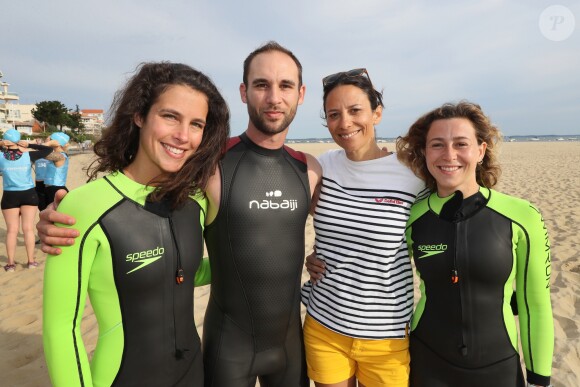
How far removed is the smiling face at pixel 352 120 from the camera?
2.34 m

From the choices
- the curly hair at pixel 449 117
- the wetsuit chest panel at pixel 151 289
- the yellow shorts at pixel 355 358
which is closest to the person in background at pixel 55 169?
the wetsuit chest panel at pixel 151 289

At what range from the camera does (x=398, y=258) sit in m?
2.25

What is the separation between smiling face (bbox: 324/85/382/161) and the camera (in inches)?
92.0

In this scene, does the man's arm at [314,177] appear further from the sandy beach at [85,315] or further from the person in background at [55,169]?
the person in background at [55,169]

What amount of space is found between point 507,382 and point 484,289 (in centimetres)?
55

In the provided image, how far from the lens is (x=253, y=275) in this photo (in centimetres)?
218

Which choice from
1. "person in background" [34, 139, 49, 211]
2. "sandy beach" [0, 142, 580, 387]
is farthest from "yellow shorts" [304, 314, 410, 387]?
"person in background" [34, 139, 49, 211]

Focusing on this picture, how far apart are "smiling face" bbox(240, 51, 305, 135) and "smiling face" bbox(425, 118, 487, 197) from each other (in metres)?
0.96

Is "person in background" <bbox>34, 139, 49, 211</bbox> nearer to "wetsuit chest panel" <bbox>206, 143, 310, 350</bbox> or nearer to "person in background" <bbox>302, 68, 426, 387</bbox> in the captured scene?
"wetsuit chest panel" <bbox>206, 143, 310, 350</bbox>

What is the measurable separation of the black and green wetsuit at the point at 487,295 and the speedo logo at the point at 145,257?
5.12 ft

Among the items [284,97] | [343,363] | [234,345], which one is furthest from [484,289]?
[284,97]

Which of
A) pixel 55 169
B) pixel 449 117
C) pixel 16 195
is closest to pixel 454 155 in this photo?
pixel 449 117

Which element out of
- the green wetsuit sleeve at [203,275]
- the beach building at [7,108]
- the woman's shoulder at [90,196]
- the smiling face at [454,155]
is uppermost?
the beach building at [7,108]

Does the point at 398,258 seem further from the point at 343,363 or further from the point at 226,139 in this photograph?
the point at 226,139
